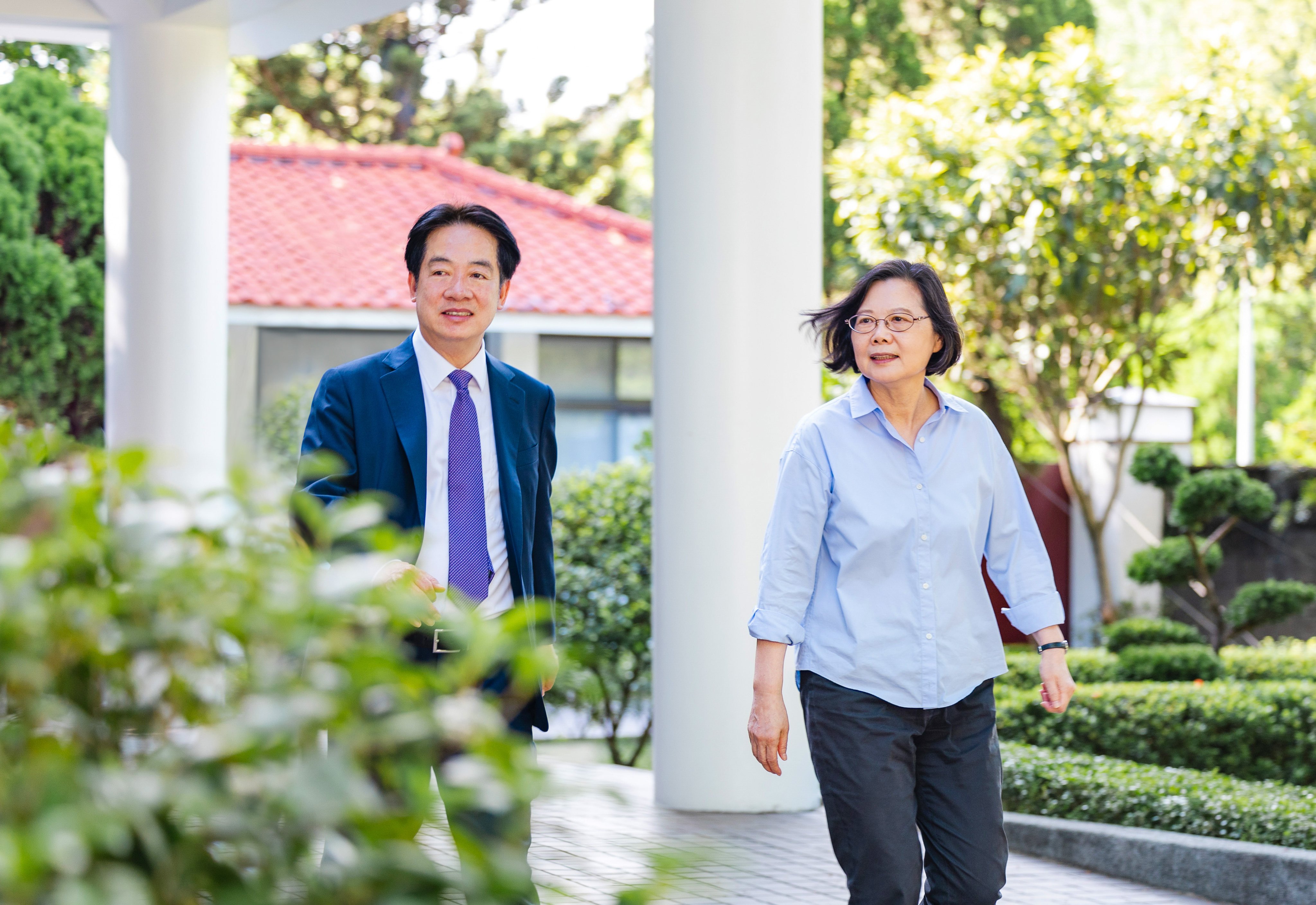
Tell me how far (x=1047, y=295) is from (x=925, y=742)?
9577mm

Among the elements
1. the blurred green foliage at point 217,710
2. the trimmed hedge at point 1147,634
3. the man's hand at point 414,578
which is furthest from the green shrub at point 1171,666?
the blurred green foliage at point 217,710

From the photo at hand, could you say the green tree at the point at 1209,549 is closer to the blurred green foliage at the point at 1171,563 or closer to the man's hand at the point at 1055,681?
the blurred green foliage at the point at 1171,563

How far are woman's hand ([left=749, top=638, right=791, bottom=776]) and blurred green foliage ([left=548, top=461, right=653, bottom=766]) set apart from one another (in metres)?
5.35

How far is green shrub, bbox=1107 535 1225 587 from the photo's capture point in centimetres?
1056

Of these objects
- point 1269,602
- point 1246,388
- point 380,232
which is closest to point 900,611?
point 1269,602

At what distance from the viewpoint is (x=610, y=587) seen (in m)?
9.16

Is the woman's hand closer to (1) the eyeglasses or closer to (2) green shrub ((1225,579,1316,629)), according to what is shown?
(1) the eyeglasses

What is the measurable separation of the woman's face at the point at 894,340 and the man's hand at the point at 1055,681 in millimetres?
700

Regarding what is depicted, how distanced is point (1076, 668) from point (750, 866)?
4.93 meters

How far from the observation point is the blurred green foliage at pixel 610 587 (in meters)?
9.02

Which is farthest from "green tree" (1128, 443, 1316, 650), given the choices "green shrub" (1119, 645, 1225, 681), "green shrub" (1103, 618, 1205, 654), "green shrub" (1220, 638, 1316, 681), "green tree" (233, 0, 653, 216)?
"green tree" (233, 0, 653, 216)

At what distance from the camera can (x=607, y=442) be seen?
15.5 m

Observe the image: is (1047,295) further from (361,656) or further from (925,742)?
(361,656)

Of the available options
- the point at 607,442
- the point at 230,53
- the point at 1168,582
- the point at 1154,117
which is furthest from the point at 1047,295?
the point at 230,53
